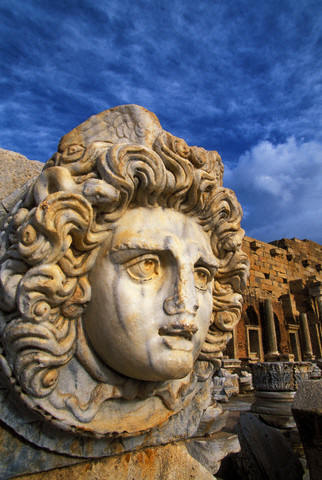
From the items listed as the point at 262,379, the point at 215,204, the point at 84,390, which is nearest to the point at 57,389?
the point at 84,390

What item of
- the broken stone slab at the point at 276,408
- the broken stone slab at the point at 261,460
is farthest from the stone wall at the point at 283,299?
the broken stone slab at the point at 261,460

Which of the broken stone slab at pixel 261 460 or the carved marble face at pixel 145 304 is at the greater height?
the carved marble face at pixel 145 304

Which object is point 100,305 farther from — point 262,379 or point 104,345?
point 262,379

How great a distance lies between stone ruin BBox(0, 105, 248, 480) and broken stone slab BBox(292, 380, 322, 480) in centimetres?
94

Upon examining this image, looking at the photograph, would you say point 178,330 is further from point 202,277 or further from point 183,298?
point 202,277

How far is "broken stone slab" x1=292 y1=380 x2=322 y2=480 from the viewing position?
1958 mm

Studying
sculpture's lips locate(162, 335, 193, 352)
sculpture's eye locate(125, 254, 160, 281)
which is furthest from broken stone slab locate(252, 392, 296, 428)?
sculpture's eye locate(125, 254, 160, 281)

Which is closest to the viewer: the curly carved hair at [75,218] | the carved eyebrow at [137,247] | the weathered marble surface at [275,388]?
the curly carved hair at [75,218]

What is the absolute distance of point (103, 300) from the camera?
3.89 feet

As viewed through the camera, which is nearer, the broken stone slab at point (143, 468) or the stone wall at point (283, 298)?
the broken stone slab at point (143, 468)

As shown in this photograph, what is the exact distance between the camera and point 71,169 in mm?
1268

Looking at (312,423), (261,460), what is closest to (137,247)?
(312,423)

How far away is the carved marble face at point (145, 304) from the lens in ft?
3.78

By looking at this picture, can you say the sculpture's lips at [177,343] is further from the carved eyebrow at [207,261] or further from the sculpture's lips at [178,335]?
the carved eyebrow at [207,261]
